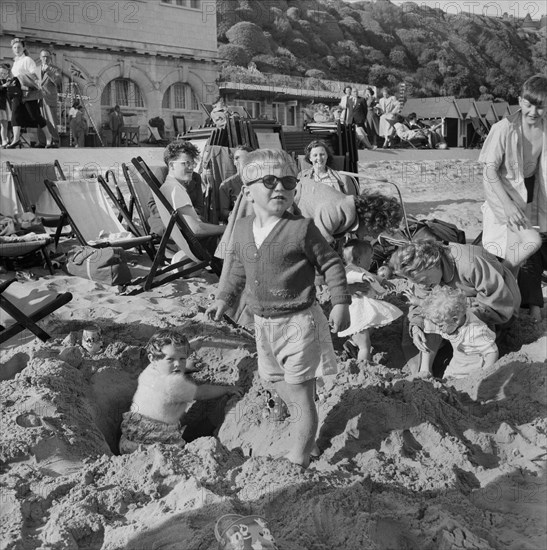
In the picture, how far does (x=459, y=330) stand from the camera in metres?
4.70

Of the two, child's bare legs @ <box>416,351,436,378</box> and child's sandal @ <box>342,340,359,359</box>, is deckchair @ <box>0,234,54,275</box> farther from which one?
child's bare legs @ <box>416,351,436,378</box>

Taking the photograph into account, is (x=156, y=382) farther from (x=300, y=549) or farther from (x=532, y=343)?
(x=532, y=343)

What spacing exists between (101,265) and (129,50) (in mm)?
24015

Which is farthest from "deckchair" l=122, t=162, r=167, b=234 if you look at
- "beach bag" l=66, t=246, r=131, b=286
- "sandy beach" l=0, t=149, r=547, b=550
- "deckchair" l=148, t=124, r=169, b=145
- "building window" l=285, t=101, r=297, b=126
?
"building window" l=285, t=101, r=297, b=126

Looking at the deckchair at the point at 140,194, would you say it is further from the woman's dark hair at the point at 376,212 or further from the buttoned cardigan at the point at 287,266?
the buttoned cardigan at the point at 287,266

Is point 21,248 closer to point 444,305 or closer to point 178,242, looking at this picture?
point 178,242

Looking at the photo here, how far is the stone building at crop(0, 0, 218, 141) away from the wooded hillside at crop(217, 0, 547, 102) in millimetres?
31525

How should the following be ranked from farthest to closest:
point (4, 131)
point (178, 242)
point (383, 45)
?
point (383, 45)
point (4, 131)
point (178, 242)

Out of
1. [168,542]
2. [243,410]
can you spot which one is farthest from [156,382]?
[168,542]

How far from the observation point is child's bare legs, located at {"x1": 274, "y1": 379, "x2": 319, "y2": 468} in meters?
3.42

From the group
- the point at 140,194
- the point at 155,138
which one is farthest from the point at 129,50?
the point at 140,194

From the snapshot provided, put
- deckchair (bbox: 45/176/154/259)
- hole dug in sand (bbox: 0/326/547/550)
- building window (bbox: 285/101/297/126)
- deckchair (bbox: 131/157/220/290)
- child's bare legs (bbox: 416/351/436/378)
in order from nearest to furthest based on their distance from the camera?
hole dug in sand (bbox: 0/326/547/550)
child's bare legs (bbox: 416/351/436/378)
deckchair (bbox: 131/157/220/290)
deckchair (bbox: 45/176/154/259)
building window (bbox: 285/101/297/126)

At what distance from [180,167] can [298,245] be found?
322 cm

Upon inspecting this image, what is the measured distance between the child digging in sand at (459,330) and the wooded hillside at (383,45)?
194 feet
